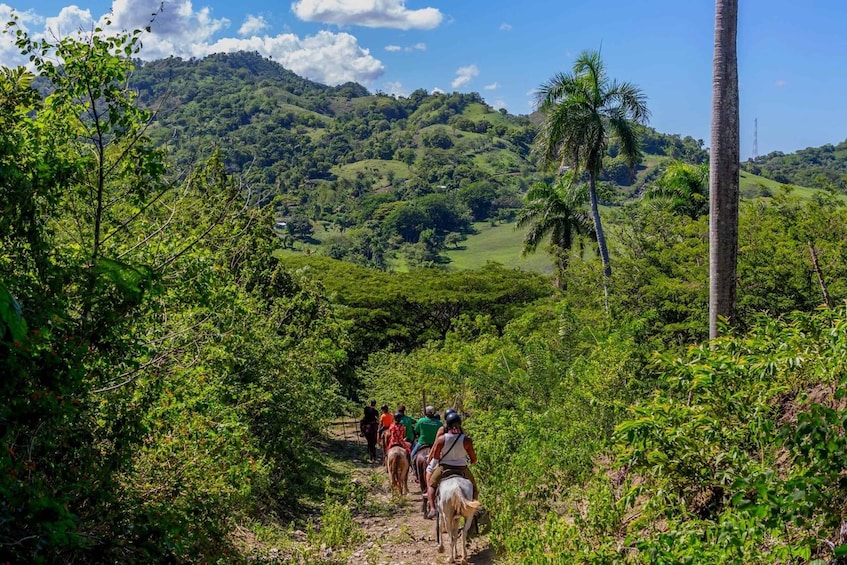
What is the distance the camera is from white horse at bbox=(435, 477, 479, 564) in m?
9.75

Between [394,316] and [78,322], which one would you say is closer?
[78,322]

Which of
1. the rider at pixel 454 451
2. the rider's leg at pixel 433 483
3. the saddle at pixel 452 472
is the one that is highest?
the rider at pixel 454 451

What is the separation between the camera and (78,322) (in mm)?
6039

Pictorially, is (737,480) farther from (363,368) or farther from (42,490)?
(363,368)

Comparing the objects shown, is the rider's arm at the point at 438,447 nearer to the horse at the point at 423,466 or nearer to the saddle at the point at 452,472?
the saddle at the point at 452,472

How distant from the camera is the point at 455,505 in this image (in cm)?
984

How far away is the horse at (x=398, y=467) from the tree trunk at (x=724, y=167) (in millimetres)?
7072

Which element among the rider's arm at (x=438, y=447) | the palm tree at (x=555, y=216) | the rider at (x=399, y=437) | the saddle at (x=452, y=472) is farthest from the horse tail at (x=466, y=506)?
the palm tree at (x=555, y=216)

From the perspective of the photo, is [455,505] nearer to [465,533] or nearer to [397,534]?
[465,533]

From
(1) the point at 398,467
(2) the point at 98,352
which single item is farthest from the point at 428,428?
(2) the point at 98,352

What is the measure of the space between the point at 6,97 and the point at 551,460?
7739 millimetres

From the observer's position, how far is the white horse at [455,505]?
32.0 ft

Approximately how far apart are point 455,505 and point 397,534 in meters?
2.82

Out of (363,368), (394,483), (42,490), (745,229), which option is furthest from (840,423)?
(363,368)
